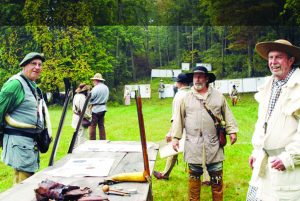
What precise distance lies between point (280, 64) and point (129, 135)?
9.27 meters

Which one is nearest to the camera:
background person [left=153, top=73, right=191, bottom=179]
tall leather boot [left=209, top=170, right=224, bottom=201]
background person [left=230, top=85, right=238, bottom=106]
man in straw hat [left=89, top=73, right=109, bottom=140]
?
tall leather boot [left=209, top=170, right=224, bottom=201]

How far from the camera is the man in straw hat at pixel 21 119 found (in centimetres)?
457

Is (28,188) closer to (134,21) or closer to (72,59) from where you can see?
(72,59)

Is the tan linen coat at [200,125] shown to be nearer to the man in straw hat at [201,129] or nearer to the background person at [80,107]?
the man in straw hat at [201,129]

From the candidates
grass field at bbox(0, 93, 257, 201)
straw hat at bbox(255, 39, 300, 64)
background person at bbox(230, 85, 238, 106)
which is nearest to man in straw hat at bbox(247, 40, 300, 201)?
straw hat at bbox(255, 39, 300, 64)

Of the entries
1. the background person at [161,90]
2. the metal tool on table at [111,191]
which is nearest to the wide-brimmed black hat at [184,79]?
the metal tool on table at [111,191]

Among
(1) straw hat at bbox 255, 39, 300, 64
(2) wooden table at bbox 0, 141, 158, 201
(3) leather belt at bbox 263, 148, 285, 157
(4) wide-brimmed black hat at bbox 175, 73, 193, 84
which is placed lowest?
(2) wooden table at bbox 0, 141, 158, 201

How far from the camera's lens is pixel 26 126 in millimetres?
4648

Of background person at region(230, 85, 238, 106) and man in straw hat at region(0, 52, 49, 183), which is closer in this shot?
man in straw hat at region(0, 52, 49, 183)

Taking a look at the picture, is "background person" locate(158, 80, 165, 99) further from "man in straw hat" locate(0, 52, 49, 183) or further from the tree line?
"man in straw hat" locate(0, 52, 49, 183)

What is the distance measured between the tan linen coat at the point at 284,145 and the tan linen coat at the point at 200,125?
4.52ft

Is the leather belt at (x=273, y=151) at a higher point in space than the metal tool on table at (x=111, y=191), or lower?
higher

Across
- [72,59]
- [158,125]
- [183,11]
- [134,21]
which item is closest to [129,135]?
[158,125]

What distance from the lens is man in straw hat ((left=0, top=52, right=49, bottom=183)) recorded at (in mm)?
4570
